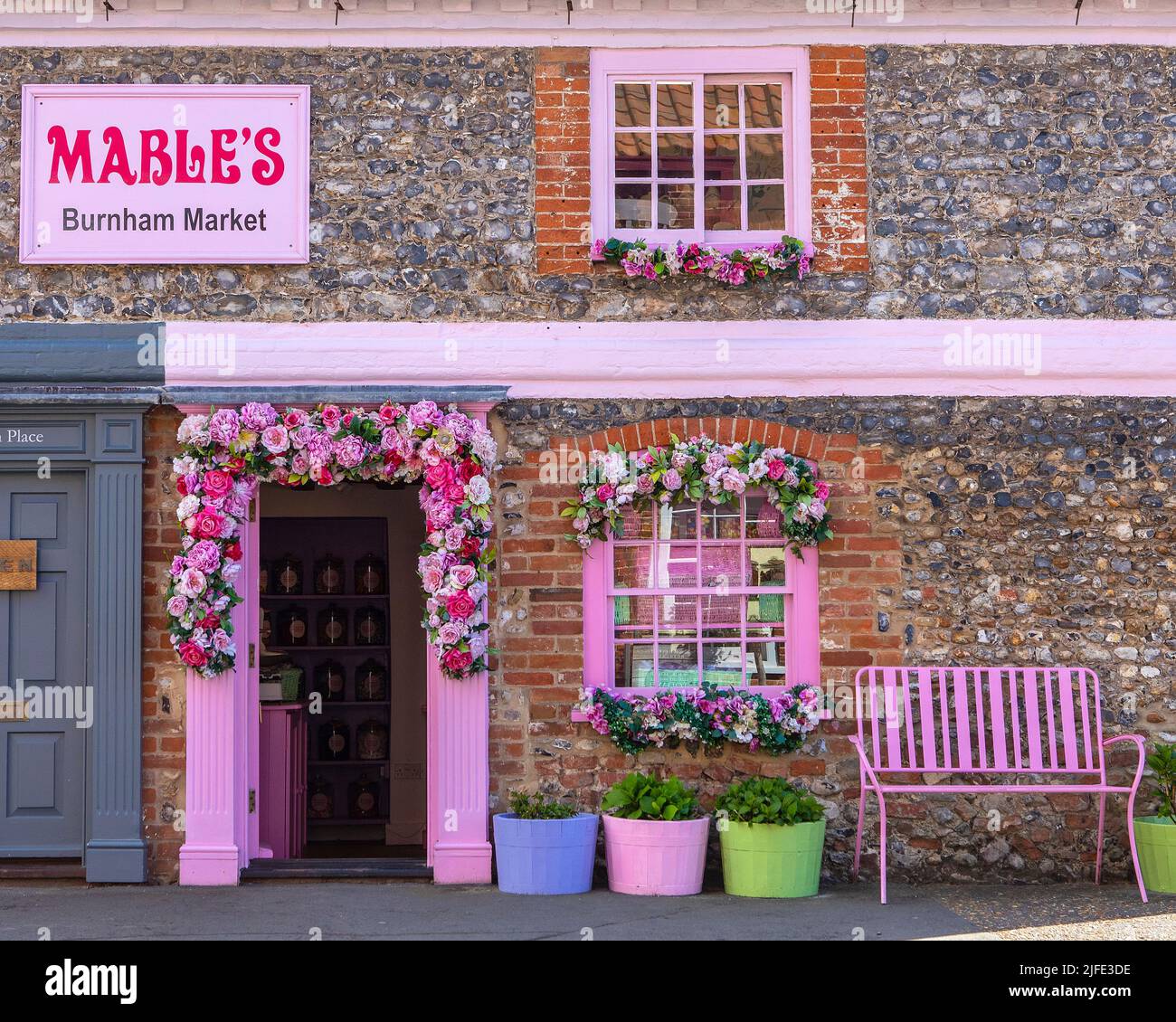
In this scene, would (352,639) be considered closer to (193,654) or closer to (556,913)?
(193,654)

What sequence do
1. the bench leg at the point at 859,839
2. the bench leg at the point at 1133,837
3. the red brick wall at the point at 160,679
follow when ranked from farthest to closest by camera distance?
the red brick wall at the point at 160,679
the bench leg at the point at 859,839
the bench leg at the point at 1133,837

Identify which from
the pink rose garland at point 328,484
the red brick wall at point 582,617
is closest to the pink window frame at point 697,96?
the red brick wall at point 582,617

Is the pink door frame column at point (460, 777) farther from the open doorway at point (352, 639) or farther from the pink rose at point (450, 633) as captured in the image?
the open doorway at point (352, 639)

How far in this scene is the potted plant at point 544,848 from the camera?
7996 mm

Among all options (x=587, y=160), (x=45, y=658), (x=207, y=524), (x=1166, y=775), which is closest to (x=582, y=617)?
(x=207, y=524)

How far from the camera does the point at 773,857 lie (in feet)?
26.0

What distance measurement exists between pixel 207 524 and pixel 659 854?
2975 mm

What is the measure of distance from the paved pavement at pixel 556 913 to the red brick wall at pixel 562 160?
3523 mm

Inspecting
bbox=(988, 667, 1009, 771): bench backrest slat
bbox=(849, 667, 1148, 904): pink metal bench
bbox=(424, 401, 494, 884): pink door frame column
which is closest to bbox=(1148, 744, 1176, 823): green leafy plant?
bbox=(849, 667, 1148, 904): pink metal bench

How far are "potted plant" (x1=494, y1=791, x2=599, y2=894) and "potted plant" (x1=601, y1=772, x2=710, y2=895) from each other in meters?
0.15

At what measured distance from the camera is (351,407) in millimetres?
8562

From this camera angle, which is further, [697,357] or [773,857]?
[697,357]

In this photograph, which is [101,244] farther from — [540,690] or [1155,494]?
[1155,494]

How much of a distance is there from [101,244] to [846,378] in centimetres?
424
